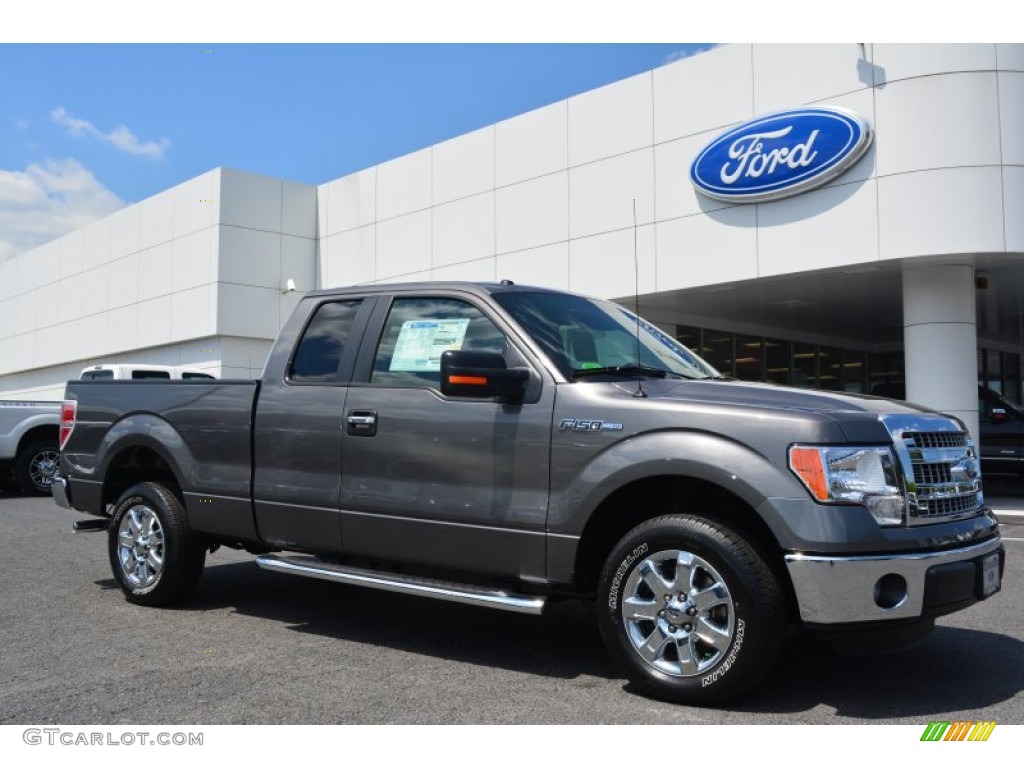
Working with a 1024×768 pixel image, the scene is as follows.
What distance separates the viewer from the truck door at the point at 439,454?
4.66 meters

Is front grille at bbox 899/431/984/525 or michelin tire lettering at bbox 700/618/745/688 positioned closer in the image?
michelin tire lettering at bbox 700/618/745/688

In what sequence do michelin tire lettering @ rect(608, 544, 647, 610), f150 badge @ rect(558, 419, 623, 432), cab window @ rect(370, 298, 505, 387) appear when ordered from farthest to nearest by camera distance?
cab window @ rect(370, 298, 505, 387), f150 badge @ rect(558, 419, 623, 432), michelin tire lettering @ rect(608, 544, 647, 610)

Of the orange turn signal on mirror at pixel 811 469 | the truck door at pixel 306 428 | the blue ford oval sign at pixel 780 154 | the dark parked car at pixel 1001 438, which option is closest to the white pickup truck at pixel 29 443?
the truck door at pixel 306 428

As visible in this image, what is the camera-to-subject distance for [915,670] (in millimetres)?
4781

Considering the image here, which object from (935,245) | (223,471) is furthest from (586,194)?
(223,471)

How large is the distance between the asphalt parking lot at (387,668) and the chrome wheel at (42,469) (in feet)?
25.9

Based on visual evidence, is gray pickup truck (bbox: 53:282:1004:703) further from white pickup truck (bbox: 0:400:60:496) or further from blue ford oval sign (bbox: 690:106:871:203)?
blue ford oval sign (bbox: 690:106:871:203)

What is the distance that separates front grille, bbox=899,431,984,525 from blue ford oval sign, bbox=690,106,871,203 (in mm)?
10116

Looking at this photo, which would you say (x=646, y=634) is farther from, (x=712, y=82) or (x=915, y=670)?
(x=712, y=82)

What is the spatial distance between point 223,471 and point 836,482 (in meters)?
3.71

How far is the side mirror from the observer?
4602 millimetres

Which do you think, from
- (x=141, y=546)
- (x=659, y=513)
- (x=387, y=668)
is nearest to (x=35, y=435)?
(x=141, y=546)

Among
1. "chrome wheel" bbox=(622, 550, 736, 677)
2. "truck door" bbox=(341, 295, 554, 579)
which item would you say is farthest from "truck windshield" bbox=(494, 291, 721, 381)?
"chrome wheel" bbox=(622, 550, 736, 677)
